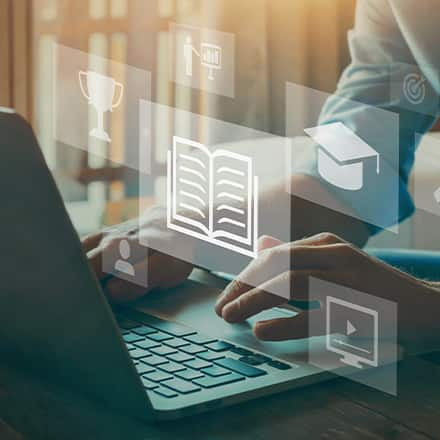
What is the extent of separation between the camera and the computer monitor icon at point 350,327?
51 centimetres

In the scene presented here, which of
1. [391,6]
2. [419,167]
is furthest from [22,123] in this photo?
[419,167]

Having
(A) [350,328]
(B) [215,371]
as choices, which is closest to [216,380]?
(B) [215,371]

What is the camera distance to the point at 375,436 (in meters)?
0.39

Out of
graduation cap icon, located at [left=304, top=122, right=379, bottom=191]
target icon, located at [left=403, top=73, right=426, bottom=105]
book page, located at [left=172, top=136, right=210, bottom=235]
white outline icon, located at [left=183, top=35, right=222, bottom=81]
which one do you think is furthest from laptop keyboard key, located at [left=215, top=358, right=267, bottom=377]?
white outline icon, located at [left=183, top=35, right=222, bottom=81]

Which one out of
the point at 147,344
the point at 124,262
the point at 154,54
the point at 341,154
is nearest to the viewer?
the point at 147,344

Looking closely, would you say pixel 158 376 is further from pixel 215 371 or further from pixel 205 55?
pixel 205 55

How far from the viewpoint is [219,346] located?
50 centimetres

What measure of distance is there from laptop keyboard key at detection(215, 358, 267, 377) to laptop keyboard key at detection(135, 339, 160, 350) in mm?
58

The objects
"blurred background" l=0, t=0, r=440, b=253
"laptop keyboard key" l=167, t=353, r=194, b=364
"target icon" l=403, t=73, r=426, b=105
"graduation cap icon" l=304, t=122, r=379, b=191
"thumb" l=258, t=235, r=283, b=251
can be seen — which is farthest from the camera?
"blurred background" l=0, t=0, r=440, b=253

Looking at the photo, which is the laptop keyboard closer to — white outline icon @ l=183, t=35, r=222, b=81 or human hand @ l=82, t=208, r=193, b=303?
human hand @ l=82, t=208, r=193, b=303

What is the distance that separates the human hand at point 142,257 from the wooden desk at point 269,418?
0.18m

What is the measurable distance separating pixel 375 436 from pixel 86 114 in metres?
2.62

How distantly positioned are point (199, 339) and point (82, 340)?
0.13m

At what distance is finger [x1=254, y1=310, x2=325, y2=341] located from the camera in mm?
502
